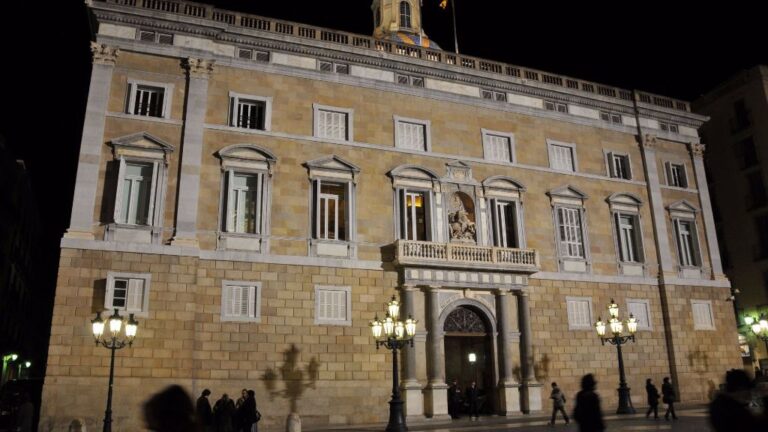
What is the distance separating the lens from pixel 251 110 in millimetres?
24891

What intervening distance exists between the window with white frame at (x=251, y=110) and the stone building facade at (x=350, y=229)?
82mm

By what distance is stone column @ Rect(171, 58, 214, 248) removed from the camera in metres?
22.1

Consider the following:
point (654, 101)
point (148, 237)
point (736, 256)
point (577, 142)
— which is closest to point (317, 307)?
point (148, 237)

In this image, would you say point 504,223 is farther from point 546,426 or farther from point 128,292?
point 128,292

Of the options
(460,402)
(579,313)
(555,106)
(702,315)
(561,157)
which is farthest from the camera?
(555,106)

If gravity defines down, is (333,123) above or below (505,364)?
above

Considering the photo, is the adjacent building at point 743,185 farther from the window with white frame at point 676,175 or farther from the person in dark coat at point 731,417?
the person in dark coat at point 731,417

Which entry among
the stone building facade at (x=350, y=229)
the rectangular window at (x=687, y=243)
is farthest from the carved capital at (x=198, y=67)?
the rectangular window at (x=687, y=243)

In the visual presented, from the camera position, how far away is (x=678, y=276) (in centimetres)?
3019

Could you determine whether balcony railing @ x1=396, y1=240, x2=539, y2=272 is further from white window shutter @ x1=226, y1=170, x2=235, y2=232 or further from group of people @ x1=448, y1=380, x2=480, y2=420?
white window shutter @ x1=226, y1=170, x2=235, y2=232

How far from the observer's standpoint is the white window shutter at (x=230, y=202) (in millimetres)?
23078

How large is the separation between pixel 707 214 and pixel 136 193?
28479 millimetres

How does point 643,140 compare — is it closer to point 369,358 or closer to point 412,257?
point 412,257

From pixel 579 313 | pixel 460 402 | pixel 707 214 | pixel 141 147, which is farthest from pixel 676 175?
pixel 141 147
